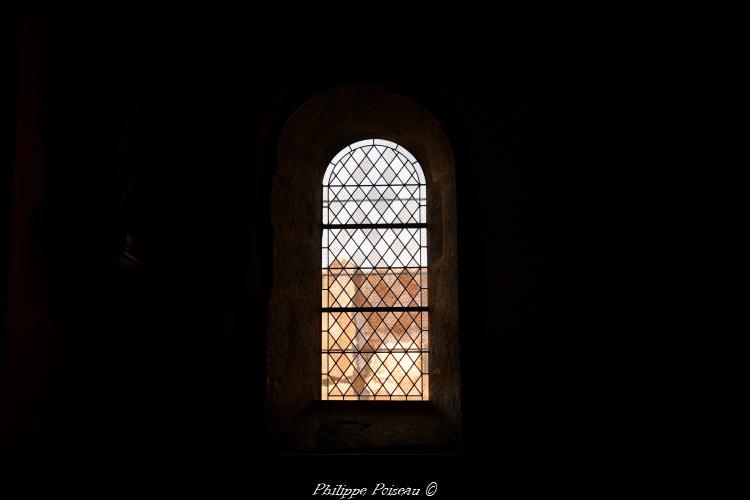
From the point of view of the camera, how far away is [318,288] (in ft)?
9.74

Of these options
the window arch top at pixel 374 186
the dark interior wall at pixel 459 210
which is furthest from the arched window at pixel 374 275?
the dark interior wall at pixel 459 210

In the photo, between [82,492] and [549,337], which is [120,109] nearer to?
[82,492]

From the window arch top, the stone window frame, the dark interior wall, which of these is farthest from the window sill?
the window arch top

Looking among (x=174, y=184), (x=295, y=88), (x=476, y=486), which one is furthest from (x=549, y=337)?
(x=174, y=184)

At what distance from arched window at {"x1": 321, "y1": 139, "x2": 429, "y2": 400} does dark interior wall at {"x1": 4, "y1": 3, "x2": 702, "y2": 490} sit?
2.18 feet

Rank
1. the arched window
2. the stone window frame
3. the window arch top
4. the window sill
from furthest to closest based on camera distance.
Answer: the window arch top → the arched window → the window sill → the stone window frame

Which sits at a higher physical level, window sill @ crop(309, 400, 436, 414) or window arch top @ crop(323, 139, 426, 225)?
window arch top @ crop(323, 139, 426, 225)

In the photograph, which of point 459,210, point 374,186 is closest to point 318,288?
point 374,186

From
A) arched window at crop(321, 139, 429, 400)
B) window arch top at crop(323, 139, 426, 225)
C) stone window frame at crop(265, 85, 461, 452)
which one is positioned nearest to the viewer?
stone window frame at crop(265, 85, 461, 452)

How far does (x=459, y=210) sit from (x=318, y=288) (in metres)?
1.00

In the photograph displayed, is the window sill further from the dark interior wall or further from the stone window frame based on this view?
the dark interior wall

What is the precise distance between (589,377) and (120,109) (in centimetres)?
214

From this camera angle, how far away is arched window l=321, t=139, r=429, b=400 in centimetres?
290

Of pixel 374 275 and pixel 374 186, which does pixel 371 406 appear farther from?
pixel 374 186
